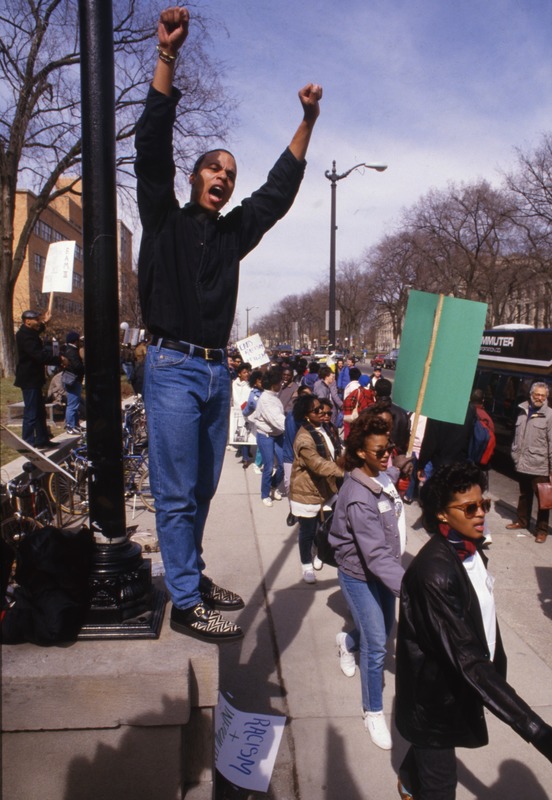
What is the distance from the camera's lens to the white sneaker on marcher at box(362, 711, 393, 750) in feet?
10.9

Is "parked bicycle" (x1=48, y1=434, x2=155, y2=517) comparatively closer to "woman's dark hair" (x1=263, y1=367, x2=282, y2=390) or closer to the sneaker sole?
"woman's dark hair" (x1=263, y1=367, x2=282, y2=390)

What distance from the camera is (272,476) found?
906 cm

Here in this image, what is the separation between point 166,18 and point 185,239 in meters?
0.77

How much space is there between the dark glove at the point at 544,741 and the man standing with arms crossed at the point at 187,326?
1.13m

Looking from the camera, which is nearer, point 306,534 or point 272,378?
point 306,534

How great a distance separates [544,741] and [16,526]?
15.3 feet

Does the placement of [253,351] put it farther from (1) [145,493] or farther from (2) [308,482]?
(2) [308,482]

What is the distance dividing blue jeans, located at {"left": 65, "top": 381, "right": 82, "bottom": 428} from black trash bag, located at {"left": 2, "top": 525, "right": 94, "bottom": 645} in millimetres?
9438

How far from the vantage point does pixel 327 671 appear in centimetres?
409

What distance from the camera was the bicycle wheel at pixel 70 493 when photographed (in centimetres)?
709

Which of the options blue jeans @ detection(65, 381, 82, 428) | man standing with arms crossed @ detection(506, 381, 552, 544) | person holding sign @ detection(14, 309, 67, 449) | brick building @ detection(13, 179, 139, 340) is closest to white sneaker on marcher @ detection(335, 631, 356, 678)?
man standing with arms crossed @ detection(506, 381, 552, 544)

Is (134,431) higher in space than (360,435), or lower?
lower

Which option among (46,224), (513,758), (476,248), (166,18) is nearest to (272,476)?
(513,758)

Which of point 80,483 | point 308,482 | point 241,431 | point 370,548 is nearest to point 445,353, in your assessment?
point 370,548
